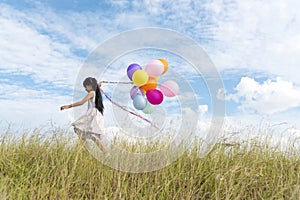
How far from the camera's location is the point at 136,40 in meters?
5.06

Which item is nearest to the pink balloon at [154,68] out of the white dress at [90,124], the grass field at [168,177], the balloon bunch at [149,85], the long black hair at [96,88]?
the balloon bunch at [149,85]

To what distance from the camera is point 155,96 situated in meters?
5.86

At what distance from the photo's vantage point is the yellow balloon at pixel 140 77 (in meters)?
5.65

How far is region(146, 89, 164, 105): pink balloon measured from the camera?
5.86 metres

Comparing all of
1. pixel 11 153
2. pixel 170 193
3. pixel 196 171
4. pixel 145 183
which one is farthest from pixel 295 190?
pixel 11 153

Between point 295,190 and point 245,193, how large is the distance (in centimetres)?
52


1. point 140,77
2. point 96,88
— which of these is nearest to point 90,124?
point 96,88

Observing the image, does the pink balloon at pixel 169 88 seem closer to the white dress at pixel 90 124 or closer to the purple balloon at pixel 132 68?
the purple balloon at pixel 132 68

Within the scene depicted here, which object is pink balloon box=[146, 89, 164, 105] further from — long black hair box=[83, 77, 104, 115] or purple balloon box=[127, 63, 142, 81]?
long black hair box=[83, 77, 104, 115]

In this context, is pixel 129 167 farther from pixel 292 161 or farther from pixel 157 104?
pixel 292 161

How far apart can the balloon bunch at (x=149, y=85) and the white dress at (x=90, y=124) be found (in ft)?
2.14

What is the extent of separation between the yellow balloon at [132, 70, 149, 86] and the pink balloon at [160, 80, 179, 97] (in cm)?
42

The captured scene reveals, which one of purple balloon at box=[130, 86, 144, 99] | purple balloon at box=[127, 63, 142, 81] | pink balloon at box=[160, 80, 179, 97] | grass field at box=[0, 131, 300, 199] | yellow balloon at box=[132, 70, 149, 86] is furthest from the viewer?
purple balloon at box=[130, 86, 144, 99]

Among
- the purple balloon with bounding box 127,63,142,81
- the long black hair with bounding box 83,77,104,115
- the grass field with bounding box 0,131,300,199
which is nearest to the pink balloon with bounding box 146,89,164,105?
the purple balloon with bounding box 127,63,142,81
